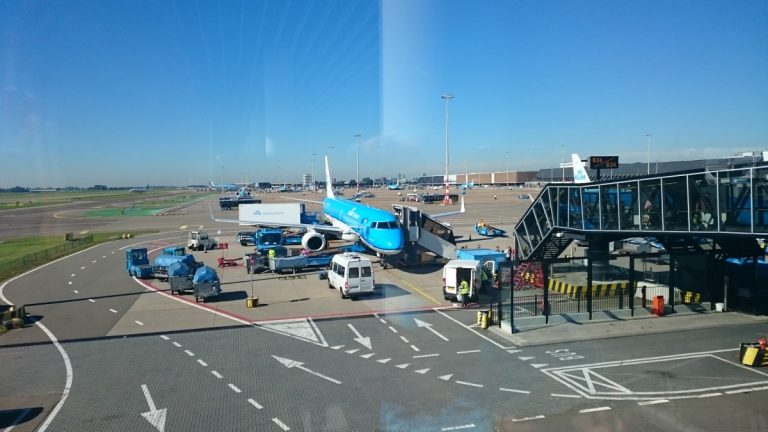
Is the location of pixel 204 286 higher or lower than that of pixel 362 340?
higher

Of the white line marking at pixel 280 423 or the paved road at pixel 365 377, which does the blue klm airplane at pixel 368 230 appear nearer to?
the paved road at pixel 365 377

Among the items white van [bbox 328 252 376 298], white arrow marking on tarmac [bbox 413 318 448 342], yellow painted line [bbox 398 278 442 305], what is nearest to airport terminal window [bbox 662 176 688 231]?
white arrow marking on tarmac [bbox 413 318 448 342]

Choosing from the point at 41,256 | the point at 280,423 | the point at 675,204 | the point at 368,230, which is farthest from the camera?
the point at 41,256

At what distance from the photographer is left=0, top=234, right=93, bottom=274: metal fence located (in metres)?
38.3

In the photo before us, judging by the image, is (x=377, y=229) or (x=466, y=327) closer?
(x=466, y=327)

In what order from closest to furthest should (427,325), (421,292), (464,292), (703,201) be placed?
Result: (703,201)
(427,325)
(464,292)
(421,292)

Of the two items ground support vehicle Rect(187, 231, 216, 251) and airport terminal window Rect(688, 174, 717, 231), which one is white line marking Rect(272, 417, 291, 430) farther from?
ground support vehicle Rect(187, 231, 216, 251)

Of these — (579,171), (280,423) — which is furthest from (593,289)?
(579,171)

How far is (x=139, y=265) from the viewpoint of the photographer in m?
33.7

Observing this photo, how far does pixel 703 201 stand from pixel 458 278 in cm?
1109

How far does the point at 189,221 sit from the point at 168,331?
204 feet

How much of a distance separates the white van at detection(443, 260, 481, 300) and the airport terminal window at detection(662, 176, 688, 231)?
29.4 ft

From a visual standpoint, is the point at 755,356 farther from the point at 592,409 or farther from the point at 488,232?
the point at 488,232

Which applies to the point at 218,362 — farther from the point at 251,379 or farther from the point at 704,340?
the point at 704,340
